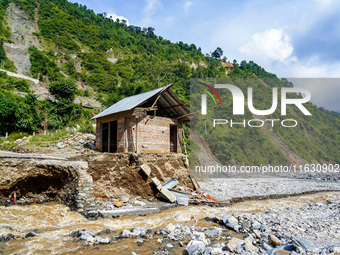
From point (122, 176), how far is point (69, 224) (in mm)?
3603

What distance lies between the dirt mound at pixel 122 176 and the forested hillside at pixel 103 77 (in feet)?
44.5

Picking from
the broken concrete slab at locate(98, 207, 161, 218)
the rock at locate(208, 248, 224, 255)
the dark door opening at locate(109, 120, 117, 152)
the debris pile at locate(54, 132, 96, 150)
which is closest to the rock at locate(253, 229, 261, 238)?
the rock at locate(208, 248, 224, 255)

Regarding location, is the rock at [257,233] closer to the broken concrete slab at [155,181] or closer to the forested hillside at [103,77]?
the broken concrete slab at [155,181]

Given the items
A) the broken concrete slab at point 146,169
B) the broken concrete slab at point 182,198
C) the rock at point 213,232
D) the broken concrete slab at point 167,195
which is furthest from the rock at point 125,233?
the broken concrete slab at point 146,169

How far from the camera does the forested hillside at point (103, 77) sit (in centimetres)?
3215

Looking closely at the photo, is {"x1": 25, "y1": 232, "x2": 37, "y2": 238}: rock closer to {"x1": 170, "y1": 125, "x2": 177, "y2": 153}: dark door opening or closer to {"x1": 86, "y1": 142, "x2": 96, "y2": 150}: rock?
{"x1": 170, "y1": 125, "x2": 177, "y2": 153}: dark door opening

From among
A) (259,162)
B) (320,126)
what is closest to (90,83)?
(259,162)

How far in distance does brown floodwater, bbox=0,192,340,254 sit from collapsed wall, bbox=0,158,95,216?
671mm

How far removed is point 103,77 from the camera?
72.2m

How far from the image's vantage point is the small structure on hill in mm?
12719

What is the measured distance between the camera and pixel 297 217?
7879 millimetres

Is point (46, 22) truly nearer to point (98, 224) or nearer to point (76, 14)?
point (76, 14)

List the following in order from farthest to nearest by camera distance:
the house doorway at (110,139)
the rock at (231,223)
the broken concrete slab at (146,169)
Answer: the house doorway at (110,139), the broken concrete slab at (146,169), the rock at (231,223)

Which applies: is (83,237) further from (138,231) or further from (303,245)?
(303,245)
